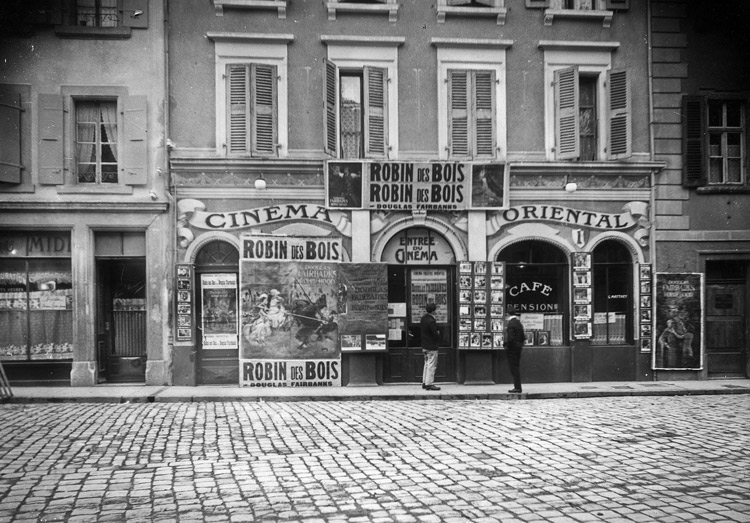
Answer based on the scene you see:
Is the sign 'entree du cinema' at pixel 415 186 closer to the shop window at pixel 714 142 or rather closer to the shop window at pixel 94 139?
the shop window at pixel 94 139

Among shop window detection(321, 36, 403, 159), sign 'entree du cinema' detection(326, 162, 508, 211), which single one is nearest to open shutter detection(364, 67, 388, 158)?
shop window detection(321, 36, 403, 159)

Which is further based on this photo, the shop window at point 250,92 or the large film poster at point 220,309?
the large film poster at point 220,309

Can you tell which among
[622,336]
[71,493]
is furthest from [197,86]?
[622,336]

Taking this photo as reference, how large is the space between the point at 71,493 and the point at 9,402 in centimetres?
818

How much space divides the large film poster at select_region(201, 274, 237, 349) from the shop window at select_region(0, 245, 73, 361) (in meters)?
3.27

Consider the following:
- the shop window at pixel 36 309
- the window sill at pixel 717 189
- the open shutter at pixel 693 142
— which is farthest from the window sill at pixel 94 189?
the window sill at pixel 717 189

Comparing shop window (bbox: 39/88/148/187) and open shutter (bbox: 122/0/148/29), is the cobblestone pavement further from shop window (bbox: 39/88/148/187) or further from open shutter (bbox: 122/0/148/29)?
open shutter (bbox: 122/0/148/29)

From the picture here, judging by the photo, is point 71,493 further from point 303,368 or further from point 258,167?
point 258,167

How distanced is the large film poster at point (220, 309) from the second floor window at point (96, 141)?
3567 mm

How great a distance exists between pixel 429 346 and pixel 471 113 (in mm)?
6092

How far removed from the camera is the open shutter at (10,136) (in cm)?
1485

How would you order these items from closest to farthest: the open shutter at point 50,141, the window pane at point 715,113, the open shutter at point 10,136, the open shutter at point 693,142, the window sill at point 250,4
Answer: the open shutter at point 10,136 < the open shutter at point 50,141 < the window sill at point 250,4 < the open shutter at point 693,142 < the window pane at point 715,113

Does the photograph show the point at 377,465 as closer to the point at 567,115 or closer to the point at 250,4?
the point at 567,115

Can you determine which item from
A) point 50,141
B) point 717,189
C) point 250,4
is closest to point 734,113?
point 717,189
